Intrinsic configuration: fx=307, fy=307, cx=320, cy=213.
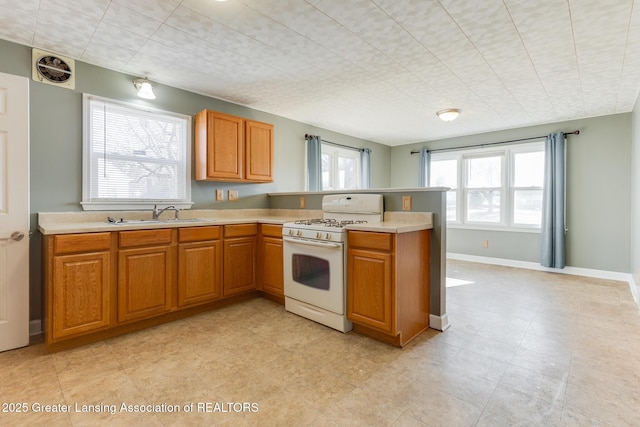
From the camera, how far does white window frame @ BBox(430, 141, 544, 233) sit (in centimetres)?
515

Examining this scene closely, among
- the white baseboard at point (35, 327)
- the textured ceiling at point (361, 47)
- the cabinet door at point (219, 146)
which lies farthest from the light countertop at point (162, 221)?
the textured ceiling at point (361, 47)

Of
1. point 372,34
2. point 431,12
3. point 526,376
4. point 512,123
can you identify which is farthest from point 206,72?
point 512,123

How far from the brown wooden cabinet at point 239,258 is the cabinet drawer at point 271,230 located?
0.12 metres

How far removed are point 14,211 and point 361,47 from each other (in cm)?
301

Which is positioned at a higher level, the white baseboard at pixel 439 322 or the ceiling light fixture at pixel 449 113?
the ceiling light fixture at pixel 449 113

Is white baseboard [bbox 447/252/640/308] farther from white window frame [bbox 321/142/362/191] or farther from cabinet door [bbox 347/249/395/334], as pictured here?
cabinet door [bbox 347/249/395/334]

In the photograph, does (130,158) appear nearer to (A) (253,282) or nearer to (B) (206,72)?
(B) (206,72)

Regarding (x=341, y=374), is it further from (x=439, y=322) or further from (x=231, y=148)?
(x=231, y=148)

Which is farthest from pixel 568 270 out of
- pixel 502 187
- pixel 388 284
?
pixel 388 284

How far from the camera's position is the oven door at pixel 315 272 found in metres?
2.56

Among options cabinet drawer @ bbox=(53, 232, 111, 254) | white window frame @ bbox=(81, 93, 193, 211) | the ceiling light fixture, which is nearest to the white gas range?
white window frame @ bbox=(81, 93, 193, 211)

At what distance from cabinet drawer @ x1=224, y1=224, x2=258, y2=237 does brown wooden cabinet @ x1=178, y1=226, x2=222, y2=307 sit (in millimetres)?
101

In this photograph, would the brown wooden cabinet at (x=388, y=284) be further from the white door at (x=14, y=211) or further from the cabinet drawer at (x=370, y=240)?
the white door at (x=14, y=211)

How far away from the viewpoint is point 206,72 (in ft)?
9.94
